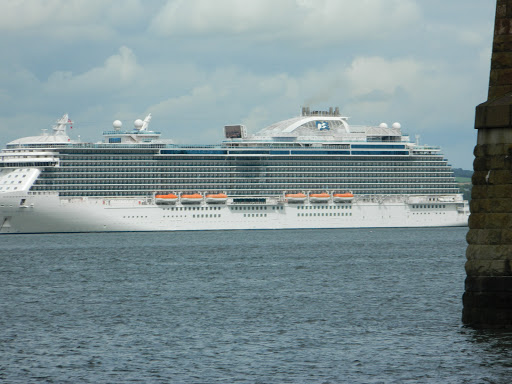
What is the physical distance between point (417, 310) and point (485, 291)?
8.84 meters

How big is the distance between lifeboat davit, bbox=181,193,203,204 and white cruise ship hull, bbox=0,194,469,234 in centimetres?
48

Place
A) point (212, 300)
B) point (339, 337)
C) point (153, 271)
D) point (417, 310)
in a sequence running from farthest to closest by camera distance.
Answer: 1. point (153, 271)
2. point (212, 300)
3. point (417, 310)
4. point (339, 337)

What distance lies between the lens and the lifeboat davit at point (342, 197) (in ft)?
314

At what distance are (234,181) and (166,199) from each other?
25.5 ft

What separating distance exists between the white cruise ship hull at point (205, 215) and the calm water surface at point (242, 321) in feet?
92.2

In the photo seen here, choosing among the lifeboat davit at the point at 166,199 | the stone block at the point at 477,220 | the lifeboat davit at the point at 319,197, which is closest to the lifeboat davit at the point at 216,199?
the lifeboat davit at the point at 166,199

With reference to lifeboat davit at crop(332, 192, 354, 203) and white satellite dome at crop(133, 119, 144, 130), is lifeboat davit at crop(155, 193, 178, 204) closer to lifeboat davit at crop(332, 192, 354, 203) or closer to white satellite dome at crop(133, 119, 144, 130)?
white satellite dome at crop(133, 119, 144, 130)

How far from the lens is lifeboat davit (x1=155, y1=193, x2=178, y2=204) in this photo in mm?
90125

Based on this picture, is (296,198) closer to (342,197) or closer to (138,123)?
(342,197)

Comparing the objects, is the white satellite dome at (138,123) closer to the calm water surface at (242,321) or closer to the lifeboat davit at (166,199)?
the lifeboat davit at (166,199)

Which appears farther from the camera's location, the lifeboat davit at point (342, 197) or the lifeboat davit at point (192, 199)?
the lifeboat davit at point (342, 197)

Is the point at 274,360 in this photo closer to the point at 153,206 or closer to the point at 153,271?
→ the point at 153,271

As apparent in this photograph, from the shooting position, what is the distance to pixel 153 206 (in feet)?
294

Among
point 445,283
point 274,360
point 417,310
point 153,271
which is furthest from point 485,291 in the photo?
point 153,271
